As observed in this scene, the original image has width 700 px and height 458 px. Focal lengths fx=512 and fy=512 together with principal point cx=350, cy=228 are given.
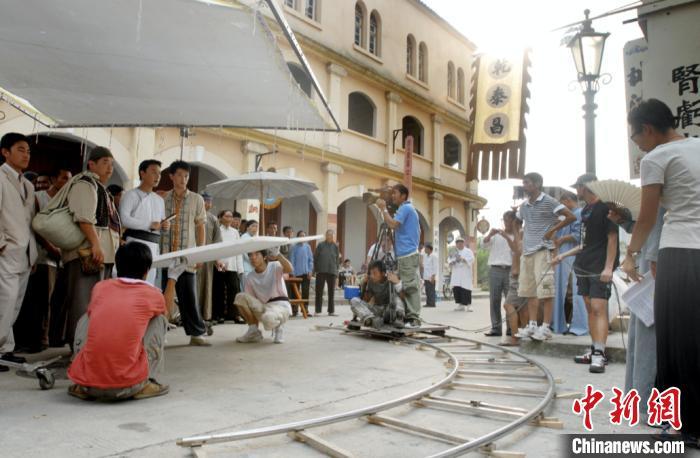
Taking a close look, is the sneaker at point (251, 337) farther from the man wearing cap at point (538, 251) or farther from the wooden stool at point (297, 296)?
the wooden stool at point (297, 296)

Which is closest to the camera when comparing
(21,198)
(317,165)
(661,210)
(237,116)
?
(661,210)

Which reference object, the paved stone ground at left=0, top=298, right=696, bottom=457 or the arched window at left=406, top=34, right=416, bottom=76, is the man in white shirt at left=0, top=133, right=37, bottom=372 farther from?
the arched window at left=406, top=34, right=416, bottom=76

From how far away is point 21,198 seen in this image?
13.6ft

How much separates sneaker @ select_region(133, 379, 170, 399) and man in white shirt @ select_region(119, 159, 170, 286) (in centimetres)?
155

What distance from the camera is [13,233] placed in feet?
13.1

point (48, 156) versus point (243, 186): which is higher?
point (48, 156)

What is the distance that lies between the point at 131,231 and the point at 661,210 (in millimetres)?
4298

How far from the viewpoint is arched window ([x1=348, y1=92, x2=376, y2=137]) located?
18.6m

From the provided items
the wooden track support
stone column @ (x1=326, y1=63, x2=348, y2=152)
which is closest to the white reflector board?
the wooden track support

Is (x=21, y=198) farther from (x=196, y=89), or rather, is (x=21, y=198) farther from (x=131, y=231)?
(x=196, y=89)

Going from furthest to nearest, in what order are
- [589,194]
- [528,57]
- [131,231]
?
[528,57] < [589,194] < [131,231]

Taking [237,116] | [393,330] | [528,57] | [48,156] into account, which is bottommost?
[393,330]

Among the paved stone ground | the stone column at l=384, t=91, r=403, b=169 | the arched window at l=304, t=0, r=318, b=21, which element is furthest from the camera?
the stone column at l=384, t=91, r=403, b=169

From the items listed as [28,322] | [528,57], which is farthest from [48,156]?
[528,57]
